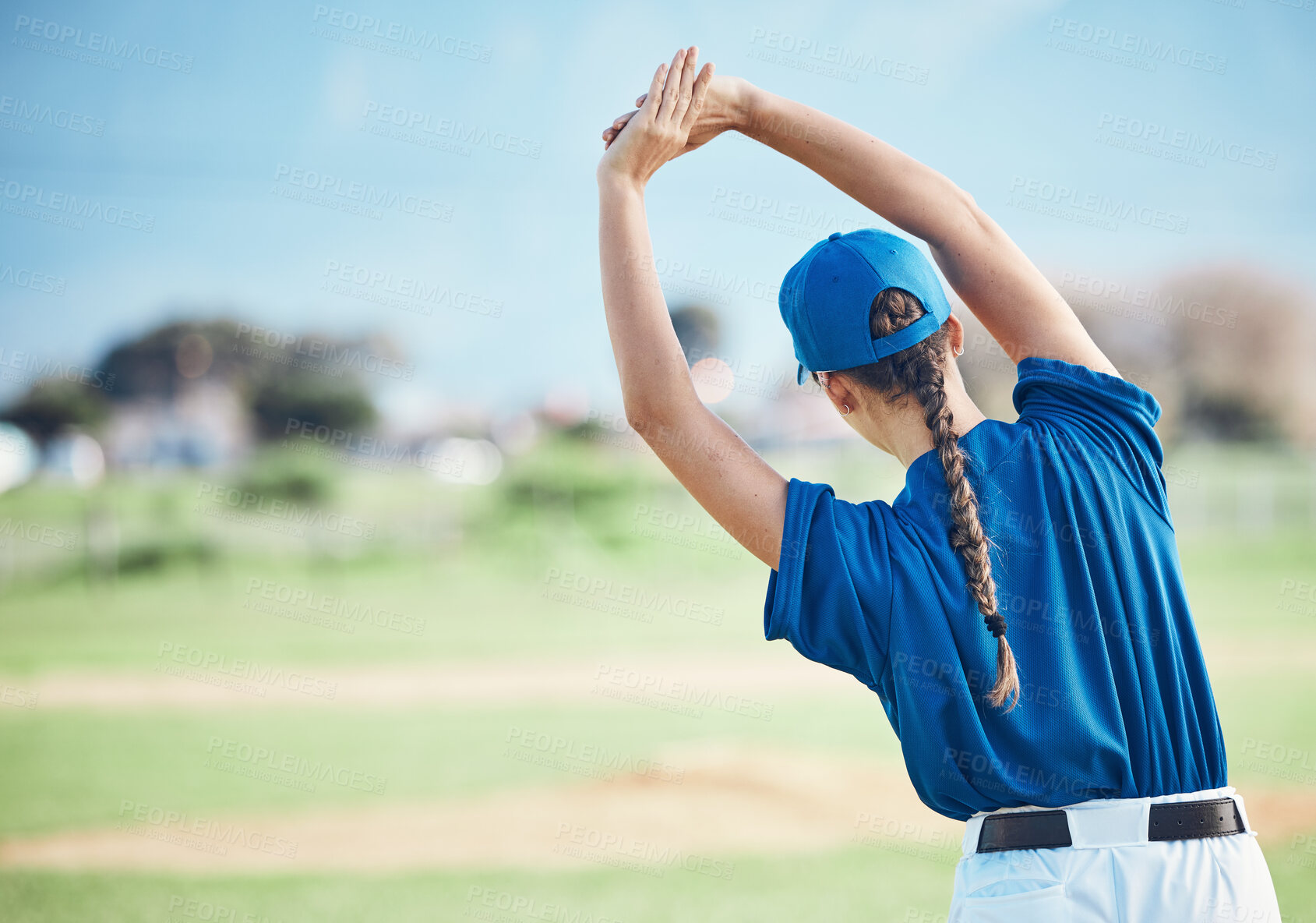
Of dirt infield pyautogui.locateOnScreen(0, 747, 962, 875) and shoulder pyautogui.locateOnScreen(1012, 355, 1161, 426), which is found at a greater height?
shoulder pyautogui.locateOnScreen(1012, 355, 1161, 426)

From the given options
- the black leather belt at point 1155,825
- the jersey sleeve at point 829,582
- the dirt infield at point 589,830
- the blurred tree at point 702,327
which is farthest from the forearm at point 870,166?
the blurred tree at point 702,327

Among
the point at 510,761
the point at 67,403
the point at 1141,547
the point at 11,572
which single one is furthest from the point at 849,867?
the point at 67,403

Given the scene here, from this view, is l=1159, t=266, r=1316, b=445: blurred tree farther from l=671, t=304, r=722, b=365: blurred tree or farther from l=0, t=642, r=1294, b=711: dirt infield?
l=0, t=642, r=1294, b=711: dirt infield

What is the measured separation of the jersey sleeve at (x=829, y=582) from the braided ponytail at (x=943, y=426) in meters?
0.10

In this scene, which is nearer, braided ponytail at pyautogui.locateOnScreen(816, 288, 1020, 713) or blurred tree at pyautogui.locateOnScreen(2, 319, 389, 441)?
braided ponytail at pyautogui.locateOnScreen(816, 288, 1020, 713)

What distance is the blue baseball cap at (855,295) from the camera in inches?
48.1

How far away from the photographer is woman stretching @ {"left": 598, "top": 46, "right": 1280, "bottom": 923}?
1.13 m

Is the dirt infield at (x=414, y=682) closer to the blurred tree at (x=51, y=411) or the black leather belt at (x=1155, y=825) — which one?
the black leather belt at (x=1155, y=825)

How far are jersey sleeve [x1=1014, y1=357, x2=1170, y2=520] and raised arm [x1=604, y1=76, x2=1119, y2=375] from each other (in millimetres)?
72

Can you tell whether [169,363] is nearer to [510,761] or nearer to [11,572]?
[11,572]

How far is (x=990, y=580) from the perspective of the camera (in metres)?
1.14

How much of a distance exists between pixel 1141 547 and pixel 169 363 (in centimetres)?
Answer: 3557

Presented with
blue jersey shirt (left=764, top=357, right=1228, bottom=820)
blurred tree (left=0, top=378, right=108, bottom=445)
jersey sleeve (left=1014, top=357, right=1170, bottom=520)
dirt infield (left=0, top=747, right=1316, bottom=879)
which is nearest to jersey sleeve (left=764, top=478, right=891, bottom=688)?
blue jersey shirt (left=764, top=357, right=1228, bottom=820)

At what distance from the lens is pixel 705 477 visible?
3.84ft
